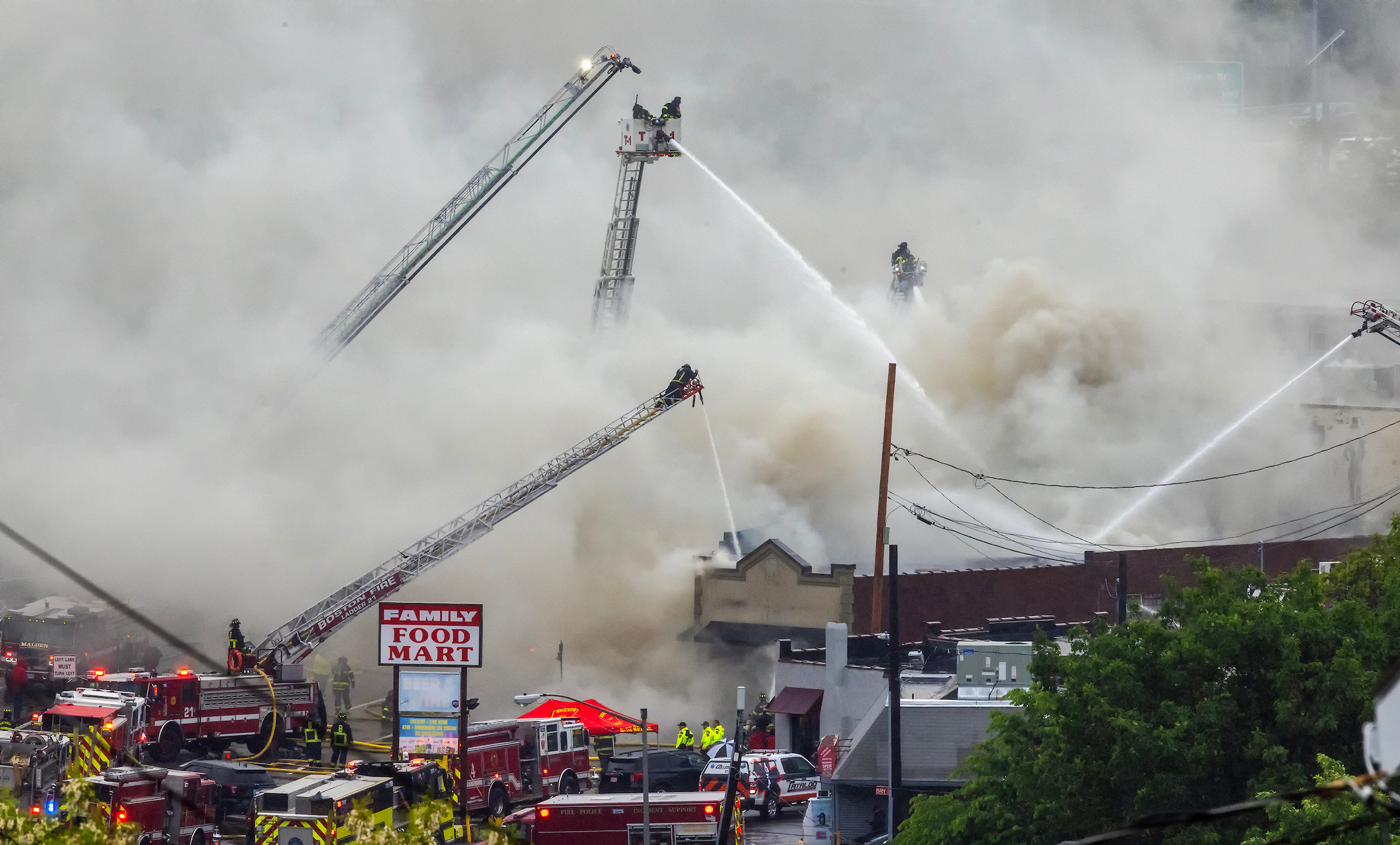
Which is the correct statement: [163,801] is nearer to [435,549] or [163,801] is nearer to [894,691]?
[894,691]

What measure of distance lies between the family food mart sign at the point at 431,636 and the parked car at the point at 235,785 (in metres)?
3.79

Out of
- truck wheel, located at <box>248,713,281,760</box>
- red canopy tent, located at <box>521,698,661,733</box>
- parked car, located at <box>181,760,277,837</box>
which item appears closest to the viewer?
parked car, located at <box>181,760,277,837</box>

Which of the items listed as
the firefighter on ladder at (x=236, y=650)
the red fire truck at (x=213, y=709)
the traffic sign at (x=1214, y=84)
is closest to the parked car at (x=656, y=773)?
the red fire truck at (x=213, y=709)

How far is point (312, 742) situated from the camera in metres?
29.3

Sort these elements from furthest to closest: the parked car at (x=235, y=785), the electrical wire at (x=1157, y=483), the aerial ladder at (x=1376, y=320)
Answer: the electrical wire at (x=1157, y=483)
the aerial ladder at (x=1376, y=320)
the parked car at (x=235, y=785)

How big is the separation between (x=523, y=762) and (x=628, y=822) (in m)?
5.82

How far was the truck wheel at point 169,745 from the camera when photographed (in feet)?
89.6

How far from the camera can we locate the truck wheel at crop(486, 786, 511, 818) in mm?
25375

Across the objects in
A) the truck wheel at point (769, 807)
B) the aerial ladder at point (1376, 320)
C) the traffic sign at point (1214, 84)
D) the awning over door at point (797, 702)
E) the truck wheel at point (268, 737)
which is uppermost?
Result: the traffic sign at point (1214, 84)

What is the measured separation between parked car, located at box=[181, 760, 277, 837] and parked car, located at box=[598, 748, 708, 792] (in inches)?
237

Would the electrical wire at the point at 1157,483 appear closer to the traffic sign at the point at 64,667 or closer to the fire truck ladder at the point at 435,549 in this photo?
the fire truck ladder at the point at 435,549

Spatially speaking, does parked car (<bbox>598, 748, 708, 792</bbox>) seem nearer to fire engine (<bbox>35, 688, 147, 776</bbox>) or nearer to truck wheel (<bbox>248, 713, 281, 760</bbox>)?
truck wheel (<bbox>248, 713, 281, 760</bbox>)

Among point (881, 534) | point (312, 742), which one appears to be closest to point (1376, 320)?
point (881, 534)

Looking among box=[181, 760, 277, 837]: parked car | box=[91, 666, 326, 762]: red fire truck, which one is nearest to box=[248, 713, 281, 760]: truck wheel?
box=[91, 666, 326, 762]: red fire truck
